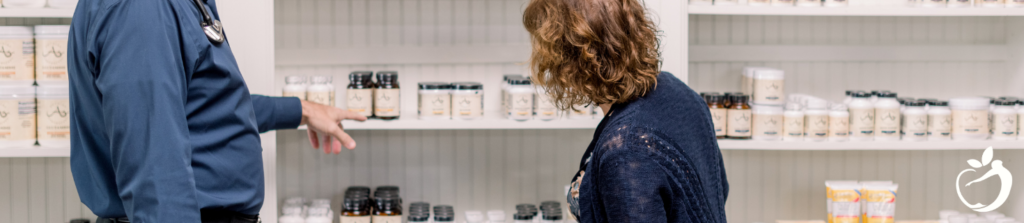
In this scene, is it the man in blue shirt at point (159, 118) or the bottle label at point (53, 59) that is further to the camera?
the bottle label at point (53, 59)

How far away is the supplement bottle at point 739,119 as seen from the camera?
1.76m

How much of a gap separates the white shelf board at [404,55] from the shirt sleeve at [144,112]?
108 cm

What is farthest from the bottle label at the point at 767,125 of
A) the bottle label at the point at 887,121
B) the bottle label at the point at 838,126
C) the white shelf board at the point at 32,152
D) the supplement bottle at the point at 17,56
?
the supplement bottle at the point at 17,56

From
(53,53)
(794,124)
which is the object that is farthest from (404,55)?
(794,124)

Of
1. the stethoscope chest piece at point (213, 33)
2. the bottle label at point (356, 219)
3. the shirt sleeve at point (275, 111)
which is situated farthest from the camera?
the bottle label at point (356, 219)

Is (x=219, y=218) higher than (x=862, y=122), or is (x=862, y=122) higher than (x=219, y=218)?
(x=862, y=122)

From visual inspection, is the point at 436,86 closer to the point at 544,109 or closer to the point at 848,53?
the point at 544,109

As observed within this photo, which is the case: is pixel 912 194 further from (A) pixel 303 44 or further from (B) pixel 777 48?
(A) pixel 303 44

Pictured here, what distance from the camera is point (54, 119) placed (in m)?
1.63

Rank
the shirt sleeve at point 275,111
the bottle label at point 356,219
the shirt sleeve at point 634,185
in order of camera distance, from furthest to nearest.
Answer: the bottle label at point 356,219, the shirt sleeve at point 275,111, the shirt sleeve at point 634,185

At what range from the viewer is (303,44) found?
6.72ft

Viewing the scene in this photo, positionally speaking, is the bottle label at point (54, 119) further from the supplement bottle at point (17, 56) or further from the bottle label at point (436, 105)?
the bottle label at point (436, 105)

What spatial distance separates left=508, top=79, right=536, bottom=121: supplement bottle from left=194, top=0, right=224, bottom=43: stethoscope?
0.77 meters

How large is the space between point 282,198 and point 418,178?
0.42 m
